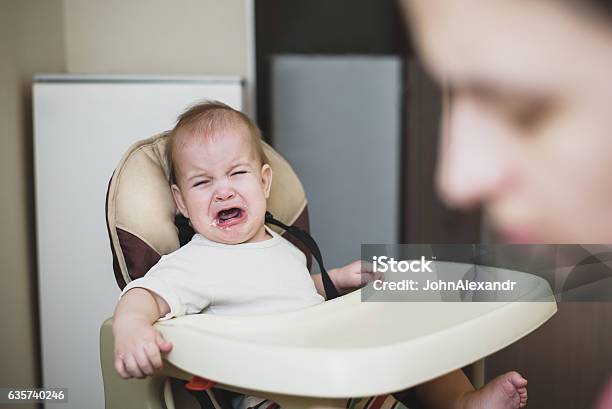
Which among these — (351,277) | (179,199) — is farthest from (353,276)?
(179,199)

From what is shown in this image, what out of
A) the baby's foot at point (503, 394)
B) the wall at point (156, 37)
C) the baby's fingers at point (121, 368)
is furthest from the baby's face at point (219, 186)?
the wall at point (156, 37)

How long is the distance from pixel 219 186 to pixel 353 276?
32 cm

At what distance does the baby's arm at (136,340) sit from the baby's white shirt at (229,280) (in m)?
0.04

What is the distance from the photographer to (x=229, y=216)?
1.14 metres

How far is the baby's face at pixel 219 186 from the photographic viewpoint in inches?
44.1

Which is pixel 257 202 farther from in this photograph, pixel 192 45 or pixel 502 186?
pixel 502 186

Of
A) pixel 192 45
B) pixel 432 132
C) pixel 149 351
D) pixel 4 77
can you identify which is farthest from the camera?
pixel 432 132

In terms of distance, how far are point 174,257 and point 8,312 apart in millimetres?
747

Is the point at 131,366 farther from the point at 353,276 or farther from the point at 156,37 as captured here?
the point at 156,37

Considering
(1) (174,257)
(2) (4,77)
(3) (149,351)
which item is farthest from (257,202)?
(2) (4,77)

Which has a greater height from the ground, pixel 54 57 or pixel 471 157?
pixel 54 57

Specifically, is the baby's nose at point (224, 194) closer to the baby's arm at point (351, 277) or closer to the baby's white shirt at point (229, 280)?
the baby's white shirt at point (229, 280)

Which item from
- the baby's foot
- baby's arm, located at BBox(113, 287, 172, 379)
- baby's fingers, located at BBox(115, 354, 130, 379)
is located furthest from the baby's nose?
the baby's foot

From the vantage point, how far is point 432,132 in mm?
2324
